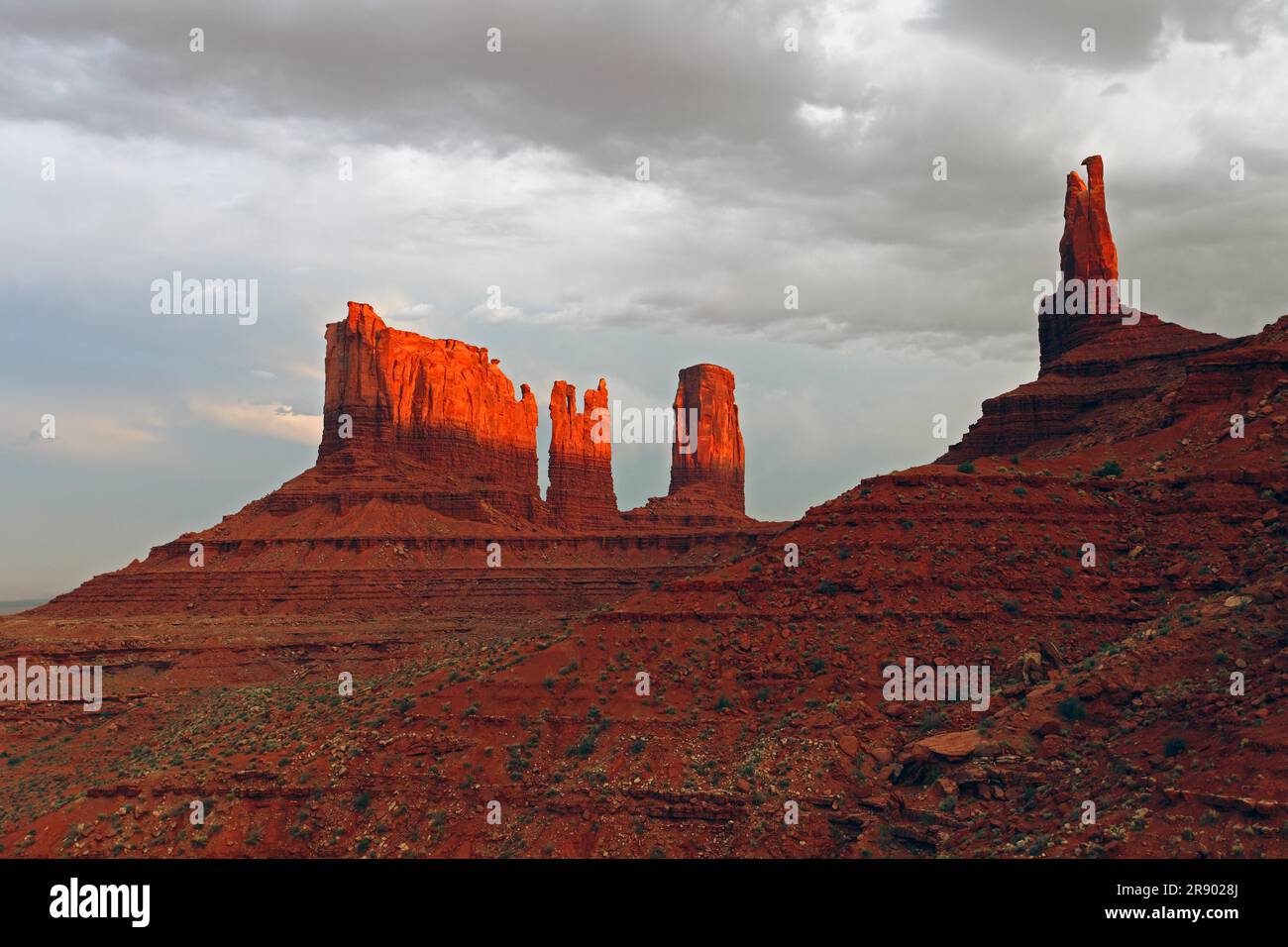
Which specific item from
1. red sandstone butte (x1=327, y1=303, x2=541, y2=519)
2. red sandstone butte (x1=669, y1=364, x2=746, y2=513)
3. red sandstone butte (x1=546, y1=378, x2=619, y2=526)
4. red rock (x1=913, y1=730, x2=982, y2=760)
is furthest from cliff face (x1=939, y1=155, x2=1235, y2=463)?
red sandstone butte (x1=669, y1=364, x2=746, y2=513)

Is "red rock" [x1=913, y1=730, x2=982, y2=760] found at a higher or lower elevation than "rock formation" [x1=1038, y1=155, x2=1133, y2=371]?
lower

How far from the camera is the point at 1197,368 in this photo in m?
46.8

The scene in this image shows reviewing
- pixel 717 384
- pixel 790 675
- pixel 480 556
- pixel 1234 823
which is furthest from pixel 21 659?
pixel 717 384

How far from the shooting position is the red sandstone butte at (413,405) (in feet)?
415

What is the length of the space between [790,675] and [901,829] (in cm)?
954

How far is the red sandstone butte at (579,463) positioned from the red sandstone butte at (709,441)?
450 inches

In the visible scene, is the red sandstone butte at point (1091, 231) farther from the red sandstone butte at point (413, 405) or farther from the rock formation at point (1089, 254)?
the red sandstone butte at point (413, 405)

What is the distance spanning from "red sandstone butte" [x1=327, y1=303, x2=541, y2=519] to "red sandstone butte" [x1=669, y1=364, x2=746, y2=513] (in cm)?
3352

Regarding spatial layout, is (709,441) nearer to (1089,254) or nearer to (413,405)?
(413,405)

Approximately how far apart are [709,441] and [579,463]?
21.4 meters

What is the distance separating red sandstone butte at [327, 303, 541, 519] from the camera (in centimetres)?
12644

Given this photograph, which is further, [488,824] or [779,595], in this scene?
[779,595]

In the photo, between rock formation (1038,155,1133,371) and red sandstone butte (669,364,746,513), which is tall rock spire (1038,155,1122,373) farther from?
red sandstone butte (669,364,746,513)

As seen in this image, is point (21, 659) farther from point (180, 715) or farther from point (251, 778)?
point (251, 778)
